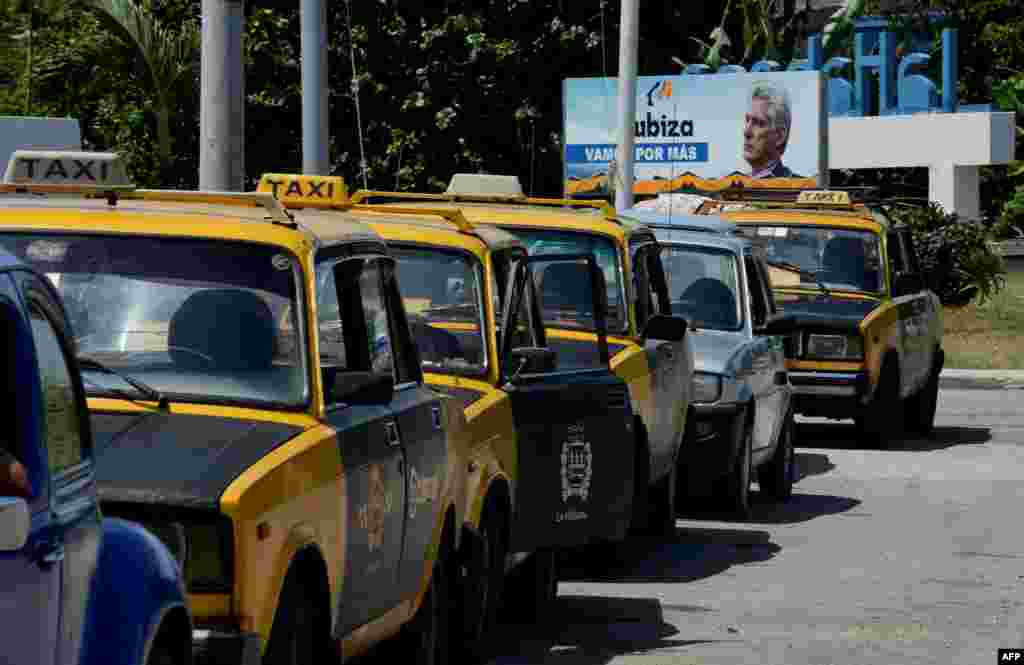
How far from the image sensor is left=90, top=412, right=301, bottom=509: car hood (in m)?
6.88

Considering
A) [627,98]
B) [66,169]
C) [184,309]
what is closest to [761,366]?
[66,169]


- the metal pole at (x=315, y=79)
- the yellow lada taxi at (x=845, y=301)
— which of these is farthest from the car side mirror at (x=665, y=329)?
the yellow lada taxi at (x=845, y=301)

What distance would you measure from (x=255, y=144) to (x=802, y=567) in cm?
3056

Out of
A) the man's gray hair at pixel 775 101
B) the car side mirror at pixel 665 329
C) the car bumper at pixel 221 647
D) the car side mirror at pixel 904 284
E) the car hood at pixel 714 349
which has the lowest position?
the car bumper at pixel 221 647

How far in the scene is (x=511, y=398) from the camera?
35.0ft

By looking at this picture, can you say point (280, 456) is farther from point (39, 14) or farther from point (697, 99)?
point (697, 99)

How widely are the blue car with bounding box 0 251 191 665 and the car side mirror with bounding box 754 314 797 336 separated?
1178 centimetres

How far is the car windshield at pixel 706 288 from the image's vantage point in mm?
17453

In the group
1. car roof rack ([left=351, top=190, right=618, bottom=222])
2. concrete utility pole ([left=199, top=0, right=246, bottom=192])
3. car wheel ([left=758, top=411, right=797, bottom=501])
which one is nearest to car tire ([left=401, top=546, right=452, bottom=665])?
car roof rack ([left=351, top=190, right=618, bottom=222])

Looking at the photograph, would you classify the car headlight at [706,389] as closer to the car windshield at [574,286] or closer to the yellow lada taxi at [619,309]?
the yellow lada taxi at [619,309]

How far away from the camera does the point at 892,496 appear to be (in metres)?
18.2

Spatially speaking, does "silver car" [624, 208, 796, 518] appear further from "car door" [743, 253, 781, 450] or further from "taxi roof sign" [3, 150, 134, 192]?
"taxi roof sign" [3, 150, 134, 192]

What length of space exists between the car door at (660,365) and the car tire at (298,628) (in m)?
6.02

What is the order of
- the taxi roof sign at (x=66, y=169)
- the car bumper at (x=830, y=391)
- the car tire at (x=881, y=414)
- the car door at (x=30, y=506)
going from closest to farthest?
the car door at (x=30, y=506) < the taxi roof sign at (x=66, y=169) < the car bumper at (x=830, y=391) < the car tire at (x=881, y=414)
